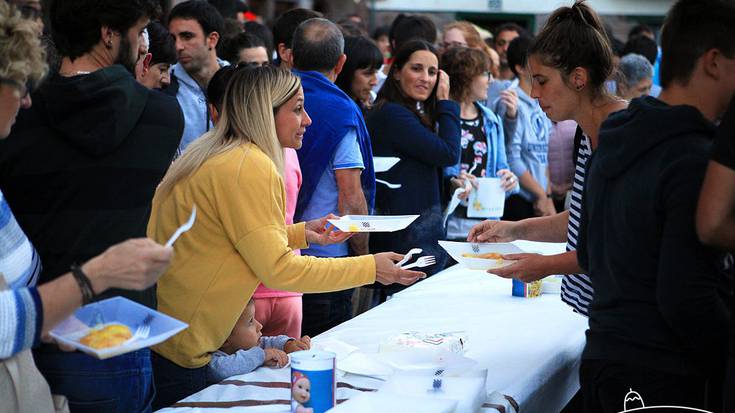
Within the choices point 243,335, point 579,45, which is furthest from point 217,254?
point 579,45

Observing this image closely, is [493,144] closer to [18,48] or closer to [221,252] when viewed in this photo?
[221,252]

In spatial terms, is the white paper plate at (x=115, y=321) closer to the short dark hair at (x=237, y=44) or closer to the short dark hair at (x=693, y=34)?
the short dark hair at (x=693, y=34)

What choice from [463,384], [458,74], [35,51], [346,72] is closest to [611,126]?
[463,384]

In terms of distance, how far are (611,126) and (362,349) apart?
1118mm

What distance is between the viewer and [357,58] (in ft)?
15.6

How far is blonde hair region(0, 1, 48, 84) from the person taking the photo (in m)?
1.70

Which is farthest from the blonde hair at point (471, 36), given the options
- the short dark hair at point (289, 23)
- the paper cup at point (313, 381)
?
the paper cup at point (313, 381)

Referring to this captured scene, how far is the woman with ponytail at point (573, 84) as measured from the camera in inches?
103

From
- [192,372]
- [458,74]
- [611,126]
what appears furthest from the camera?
[458,74]

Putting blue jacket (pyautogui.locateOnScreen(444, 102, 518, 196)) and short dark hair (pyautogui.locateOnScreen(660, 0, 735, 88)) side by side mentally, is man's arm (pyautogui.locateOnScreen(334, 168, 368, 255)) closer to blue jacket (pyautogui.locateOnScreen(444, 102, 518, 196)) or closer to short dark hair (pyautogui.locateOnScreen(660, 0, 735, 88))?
blue jacket (pyautogui.locateOnScreen(444, 102, 518, 196))

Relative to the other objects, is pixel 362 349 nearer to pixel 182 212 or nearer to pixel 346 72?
pixel 182 212

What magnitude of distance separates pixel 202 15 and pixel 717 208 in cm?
338

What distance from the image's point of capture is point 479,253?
282 cm

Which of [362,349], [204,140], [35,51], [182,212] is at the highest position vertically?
[35,51]
